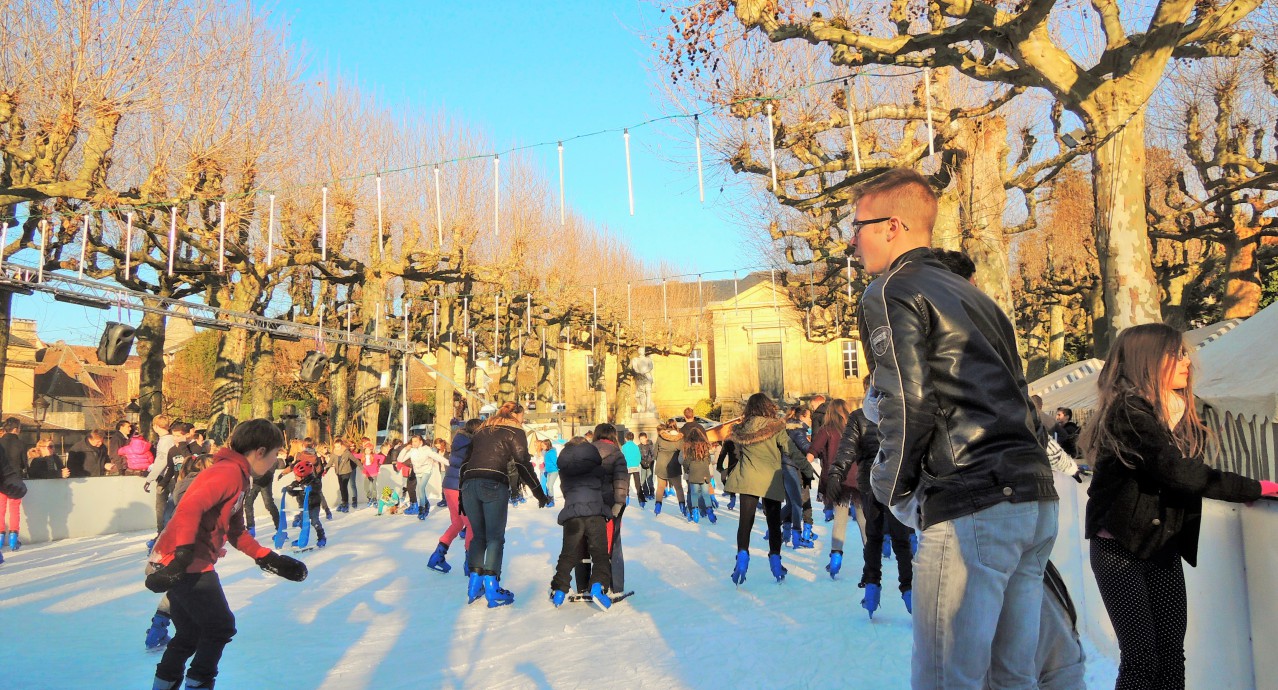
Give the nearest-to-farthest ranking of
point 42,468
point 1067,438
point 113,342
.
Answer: point 1067,438 → point 42,468 → point 113,342

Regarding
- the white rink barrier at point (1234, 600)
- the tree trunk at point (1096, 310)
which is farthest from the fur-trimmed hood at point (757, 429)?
the tree trunk at point (1096, 310)

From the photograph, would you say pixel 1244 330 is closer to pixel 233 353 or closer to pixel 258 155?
pixel 258 155

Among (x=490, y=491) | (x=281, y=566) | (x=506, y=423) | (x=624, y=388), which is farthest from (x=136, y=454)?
(x=624, y=388)

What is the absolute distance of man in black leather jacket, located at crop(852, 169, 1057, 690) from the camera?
2324mm

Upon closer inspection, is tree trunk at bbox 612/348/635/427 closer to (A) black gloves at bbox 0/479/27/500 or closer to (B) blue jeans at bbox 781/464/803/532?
(B) blue jeans at bbox 781/464/803/532

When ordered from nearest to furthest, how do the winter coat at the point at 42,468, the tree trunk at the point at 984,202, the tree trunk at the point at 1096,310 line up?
1. the tree trunk at the point at 984,202
2. the winter coat at the point at 42,468
3. the tree trunk at the point at 1096,310

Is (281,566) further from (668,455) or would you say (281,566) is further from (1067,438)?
(668,455)

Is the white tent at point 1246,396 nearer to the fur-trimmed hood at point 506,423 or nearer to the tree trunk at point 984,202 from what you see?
the fur-trimmed hood at point 506,423

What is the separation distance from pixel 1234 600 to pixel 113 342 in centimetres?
1792

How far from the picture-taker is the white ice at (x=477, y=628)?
221 inches

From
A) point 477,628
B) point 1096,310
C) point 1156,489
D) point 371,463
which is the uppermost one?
point 1096,310

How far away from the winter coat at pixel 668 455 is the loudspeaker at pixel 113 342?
985 centimetres

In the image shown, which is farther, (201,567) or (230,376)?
(230,376)

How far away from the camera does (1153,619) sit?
10.8ft
